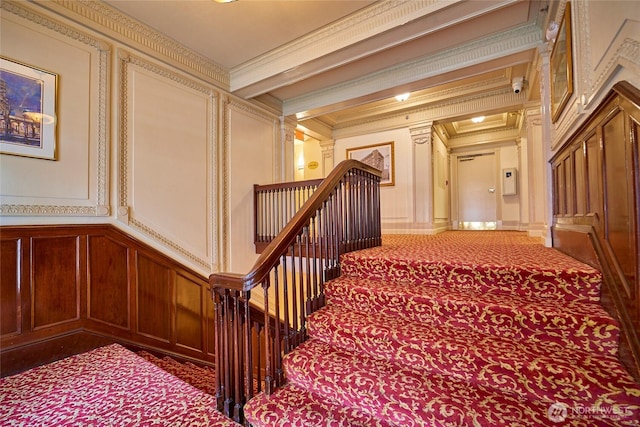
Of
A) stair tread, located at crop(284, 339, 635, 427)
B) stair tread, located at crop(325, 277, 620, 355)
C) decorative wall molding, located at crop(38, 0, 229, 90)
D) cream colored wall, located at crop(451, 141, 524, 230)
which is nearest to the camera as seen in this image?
stair tread, located at crop(284, 339, 635, 427)

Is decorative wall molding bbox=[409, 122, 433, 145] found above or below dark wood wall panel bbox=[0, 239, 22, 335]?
above

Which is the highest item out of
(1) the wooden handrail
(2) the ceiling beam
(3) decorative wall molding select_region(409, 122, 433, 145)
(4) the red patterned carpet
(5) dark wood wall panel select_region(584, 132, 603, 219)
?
(2) the ceiling beam

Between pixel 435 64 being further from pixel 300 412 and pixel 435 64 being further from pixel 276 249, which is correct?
pixel 300 412

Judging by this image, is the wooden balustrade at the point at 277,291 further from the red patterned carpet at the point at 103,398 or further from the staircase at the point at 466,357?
the red patterned carpet at the point at 103,398

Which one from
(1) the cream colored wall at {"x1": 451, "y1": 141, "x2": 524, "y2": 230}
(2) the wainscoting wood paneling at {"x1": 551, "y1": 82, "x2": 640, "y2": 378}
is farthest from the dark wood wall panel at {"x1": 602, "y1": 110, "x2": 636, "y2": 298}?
(1) the cream colored wall at {"x1": 451, "y1": 141, "x2": 524, "y2": 230}

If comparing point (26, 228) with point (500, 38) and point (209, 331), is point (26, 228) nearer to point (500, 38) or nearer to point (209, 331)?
point (209, 331)

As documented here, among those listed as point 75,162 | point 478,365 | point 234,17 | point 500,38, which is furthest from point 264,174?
point 478,365

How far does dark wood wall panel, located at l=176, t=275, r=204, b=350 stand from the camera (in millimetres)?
3098

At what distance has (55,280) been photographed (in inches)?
90.3

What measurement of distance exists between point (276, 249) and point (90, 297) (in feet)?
6.62

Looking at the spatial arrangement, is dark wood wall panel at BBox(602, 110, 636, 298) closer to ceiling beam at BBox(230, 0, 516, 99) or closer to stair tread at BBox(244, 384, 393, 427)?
stair tread at BBox(244, 384, 393, 427)

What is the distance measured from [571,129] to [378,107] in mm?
4008

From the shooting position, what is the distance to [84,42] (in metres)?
2.63

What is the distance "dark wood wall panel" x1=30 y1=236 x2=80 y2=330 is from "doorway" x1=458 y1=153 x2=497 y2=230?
767 cm
